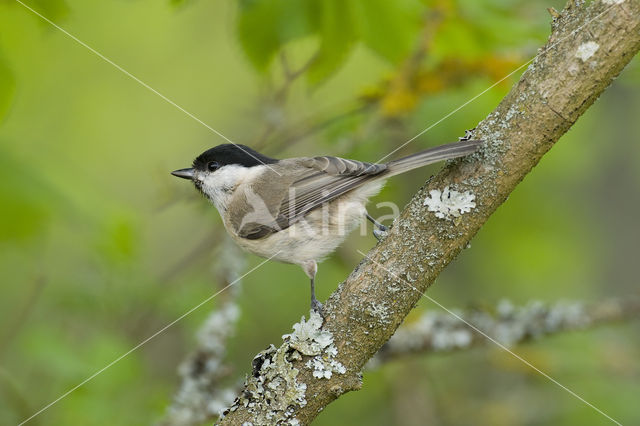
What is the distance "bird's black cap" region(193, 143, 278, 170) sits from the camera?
12.1 ft

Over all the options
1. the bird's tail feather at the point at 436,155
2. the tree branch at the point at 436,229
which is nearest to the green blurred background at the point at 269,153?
the bird's tail feather at the point at 436,155

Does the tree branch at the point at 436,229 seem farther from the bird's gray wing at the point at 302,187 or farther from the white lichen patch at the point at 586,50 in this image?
the bird's gray wing at the point at 302,187

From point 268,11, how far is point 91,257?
2217 millimetres

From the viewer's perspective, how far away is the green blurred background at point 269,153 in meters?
3.20

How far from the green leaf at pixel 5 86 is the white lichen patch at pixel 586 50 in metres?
2.15

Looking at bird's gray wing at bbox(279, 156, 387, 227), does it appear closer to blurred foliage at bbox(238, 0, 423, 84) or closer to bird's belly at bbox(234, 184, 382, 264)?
bird's belly at bbox(234, 184, 382, 264)

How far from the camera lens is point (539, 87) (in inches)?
80.0

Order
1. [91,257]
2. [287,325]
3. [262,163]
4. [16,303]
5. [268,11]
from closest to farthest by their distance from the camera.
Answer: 1. [268,11]
2. [262,163]
3. [91,257]
4. [287,325]
5. [16,303]

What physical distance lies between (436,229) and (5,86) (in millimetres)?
1813

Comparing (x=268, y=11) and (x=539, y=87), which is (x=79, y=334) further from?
(x=539, y=87)

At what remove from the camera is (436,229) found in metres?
2.14

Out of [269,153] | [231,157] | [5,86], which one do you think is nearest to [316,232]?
[231,157]

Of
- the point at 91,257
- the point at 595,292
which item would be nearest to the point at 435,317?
the point at 91,257

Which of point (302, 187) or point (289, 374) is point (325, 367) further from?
point (302, 187)
